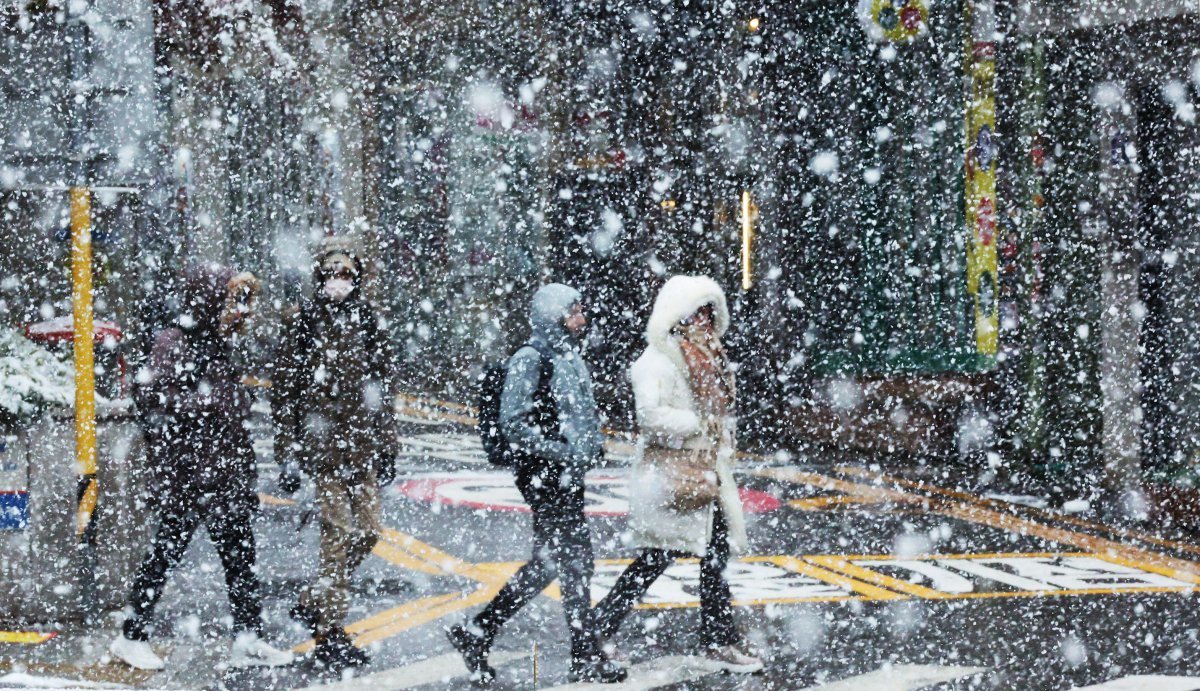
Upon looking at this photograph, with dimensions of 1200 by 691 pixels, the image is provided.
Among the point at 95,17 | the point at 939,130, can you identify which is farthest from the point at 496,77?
the point at 95,17

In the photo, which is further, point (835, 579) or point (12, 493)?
point (835, 579)

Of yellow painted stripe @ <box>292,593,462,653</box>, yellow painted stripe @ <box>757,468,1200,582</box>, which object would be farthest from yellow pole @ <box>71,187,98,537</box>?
yellow painted stripe @ <box>757,468,1200,582</box>

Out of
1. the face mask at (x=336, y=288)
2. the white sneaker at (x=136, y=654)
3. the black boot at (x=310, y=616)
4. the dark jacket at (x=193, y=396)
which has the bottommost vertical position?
the white sneaker at (x=136, y=654)

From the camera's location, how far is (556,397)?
5453mm

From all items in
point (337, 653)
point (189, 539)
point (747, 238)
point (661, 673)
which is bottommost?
point (661, 673)

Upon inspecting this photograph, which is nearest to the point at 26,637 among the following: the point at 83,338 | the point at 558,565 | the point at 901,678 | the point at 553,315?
the point at 83,338

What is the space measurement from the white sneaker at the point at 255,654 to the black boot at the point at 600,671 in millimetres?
1274

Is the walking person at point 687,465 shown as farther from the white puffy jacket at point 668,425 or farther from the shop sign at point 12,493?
the shop sign at point 12,493

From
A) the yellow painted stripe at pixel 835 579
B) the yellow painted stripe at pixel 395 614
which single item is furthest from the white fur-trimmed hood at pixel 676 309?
the yellow painted stripe at pixel 835 579

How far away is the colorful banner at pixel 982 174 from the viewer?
12.9 m

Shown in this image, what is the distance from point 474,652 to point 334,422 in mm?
1133

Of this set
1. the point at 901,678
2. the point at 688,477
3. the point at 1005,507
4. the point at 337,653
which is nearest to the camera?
the point at 688,477

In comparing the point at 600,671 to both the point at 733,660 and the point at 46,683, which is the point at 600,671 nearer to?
the point at 733,660

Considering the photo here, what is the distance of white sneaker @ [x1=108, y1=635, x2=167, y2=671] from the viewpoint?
566 centimetres
